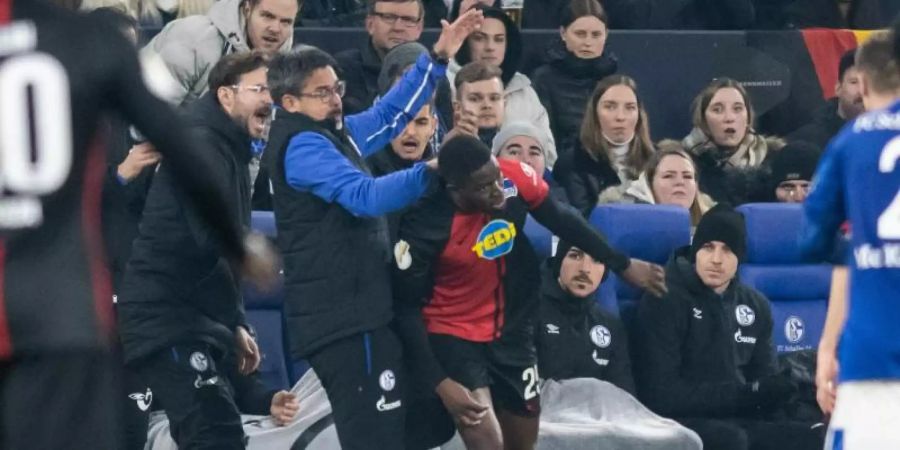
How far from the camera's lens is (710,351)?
896 cm

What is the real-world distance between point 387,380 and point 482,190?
781 millimetres

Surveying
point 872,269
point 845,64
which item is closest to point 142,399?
point 872,269

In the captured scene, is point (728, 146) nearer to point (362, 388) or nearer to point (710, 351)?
point (710, 351)

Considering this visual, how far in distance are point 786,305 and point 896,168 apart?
15.4 feet

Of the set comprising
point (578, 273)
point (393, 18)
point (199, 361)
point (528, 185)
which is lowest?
point (199, 361)

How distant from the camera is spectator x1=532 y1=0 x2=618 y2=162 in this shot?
33.6 ft

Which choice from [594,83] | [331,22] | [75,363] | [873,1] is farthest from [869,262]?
[873,1]

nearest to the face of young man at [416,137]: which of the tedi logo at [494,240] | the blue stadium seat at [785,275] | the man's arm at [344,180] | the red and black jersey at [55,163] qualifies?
the tedi logo at [494,240]

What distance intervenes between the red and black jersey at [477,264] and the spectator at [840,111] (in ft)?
10.5

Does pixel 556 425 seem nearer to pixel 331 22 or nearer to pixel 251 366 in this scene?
pixel 251 366

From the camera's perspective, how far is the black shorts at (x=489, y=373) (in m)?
7.70

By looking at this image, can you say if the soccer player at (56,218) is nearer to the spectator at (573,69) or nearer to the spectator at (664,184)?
the spectator at (664,184)

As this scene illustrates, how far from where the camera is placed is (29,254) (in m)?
4.01

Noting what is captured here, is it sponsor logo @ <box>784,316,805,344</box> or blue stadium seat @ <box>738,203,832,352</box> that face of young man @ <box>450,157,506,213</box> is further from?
sponsor logo @ <box>784,316,805,344</box>
